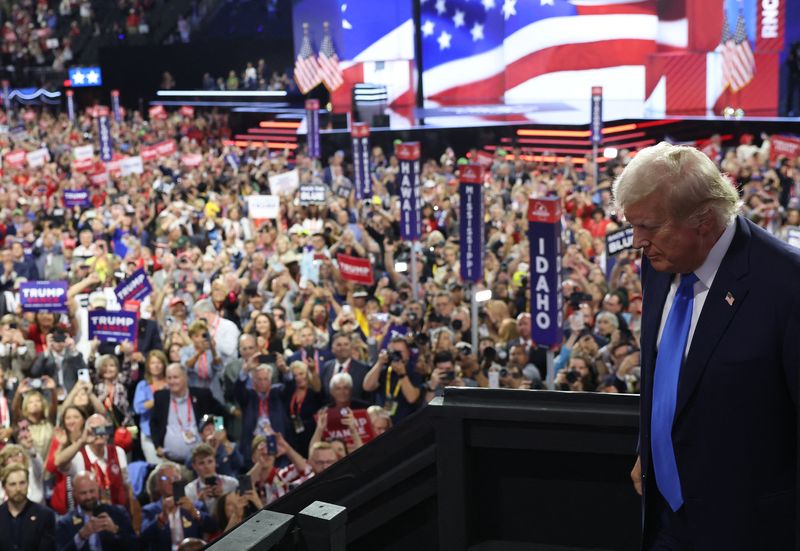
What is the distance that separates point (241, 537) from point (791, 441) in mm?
1245

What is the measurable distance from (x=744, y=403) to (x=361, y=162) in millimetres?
15796

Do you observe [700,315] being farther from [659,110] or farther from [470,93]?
[470,93]

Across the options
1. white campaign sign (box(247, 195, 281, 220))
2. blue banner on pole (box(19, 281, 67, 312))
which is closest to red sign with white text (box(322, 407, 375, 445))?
blue banner on pole (box(19, 281, 67, 312))

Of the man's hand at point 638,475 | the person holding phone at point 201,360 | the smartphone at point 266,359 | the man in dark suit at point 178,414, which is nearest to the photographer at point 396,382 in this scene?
the smartphone at point 266,359

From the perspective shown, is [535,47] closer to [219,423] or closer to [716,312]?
[219,423]

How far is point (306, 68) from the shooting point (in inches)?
1267

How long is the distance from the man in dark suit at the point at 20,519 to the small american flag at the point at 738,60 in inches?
970

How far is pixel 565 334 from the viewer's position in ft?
33.6

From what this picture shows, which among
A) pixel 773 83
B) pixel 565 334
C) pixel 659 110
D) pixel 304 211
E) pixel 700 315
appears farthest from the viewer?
pixel 659 110

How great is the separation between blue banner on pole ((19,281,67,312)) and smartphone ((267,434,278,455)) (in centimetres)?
379

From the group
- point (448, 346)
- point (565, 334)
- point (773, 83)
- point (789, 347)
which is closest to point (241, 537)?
point (789, 347)

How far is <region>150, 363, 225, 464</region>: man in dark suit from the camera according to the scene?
7750 mm

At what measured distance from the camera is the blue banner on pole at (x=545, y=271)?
26.1 ft

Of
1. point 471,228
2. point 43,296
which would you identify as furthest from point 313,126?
point 43,296
